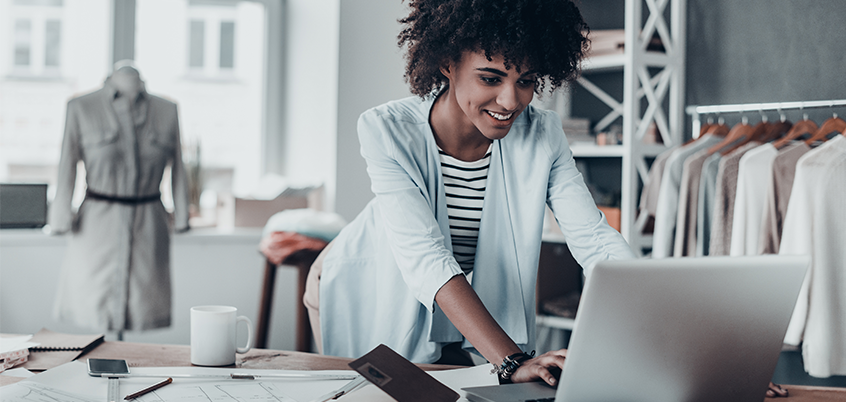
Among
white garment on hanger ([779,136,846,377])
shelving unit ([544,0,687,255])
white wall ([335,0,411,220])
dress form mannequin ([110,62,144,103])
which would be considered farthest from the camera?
white wall ([335,0,411,220])

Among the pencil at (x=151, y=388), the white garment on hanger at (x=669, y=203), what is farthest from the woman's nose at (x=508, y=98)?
the white garment on hanger at (x=669, y=203)

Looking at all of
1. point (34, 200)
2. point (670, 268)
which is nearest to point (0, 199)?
point (34, 200)

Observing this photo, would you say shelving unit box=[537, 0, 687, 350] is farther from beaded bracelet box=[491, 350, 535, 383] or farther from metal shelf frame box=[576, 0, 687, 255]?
beaded bracelet box=[491, 350, 535, 383]

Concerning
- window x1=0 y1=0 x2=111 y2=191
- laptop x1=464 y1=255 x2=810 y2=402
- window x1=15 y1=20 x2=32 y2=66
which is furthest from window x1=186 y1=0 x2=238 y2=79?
laptop x1=464 y1=255 x2=810 y2=402

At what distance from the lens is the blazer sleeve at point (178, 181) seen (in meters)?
2.77

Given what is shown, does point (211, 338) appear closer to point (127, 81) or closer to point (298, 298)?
point (298, 298)

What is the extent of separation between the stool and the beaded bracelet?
1.74 metres

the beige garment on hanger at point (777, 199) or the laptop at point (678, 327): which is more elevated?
the beige garment on hanger at point (777, 199)

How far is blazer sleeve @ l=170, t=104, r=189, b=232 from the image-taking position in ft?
9.09

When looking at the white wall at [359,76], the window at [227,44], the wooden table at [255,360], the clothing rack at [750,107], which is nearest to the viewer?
the wooden table at [255,360]

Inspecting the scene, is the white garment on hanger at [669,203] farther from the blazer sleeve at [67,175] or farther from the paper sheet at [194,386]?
the blazer sleeve at [67,175]

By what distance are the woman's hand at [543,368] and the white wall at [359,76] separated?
2413 millimetres

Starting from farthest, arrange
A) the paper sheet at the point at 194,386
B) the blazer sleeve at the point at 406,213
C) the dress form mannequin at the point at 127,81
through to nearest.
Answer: the dress form mannequin at the point at 127,81 < the blazer sleeve at the point at 406,213 < the paper sheet at the point at 194,386

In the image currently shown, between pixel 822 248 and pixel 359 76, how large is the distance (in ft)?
7.04
